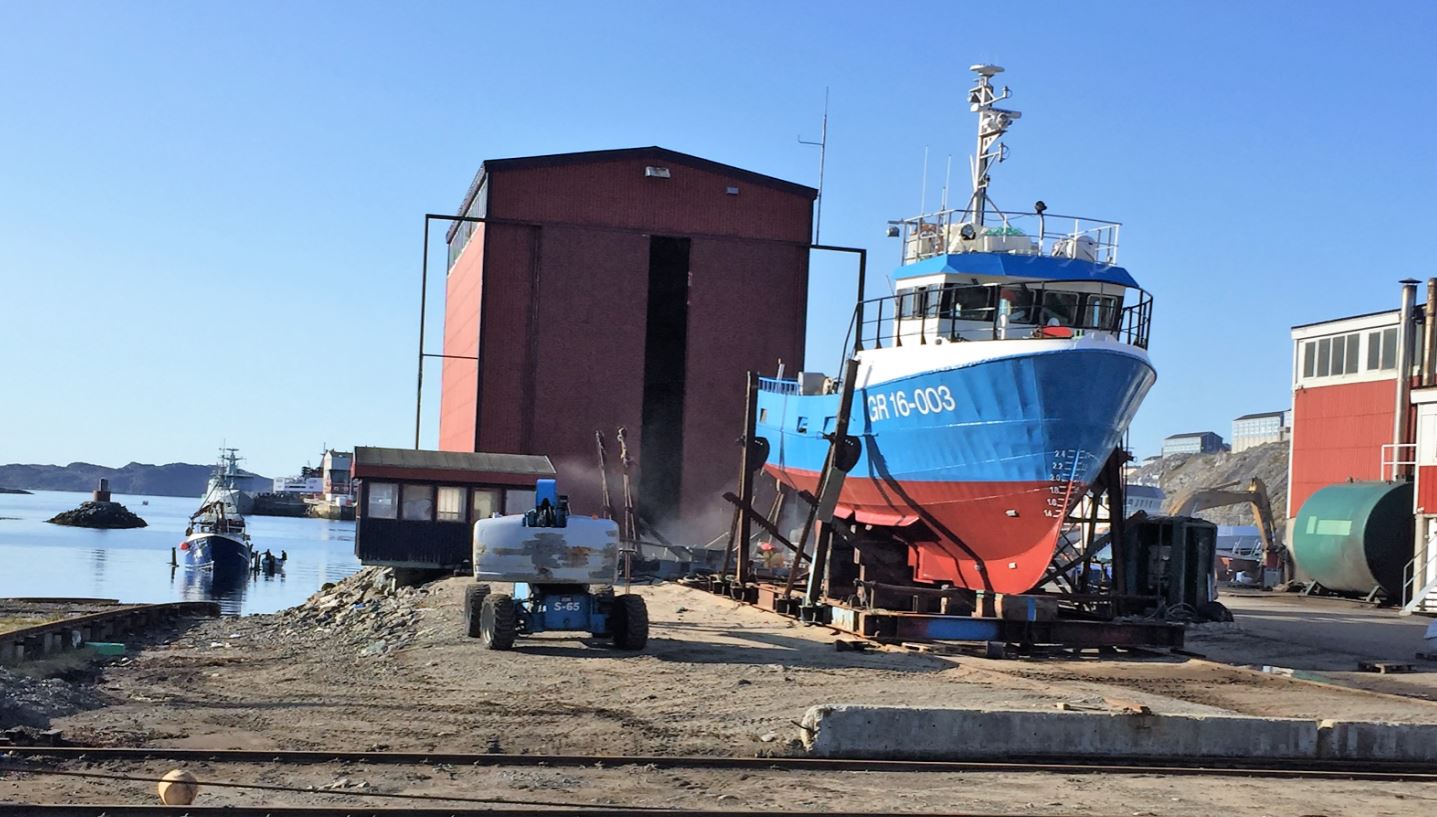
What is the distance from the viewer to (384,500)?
3512cm

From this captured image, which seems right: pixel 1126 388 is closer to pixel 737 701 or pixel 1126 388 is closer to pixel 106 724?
pixel 737 701

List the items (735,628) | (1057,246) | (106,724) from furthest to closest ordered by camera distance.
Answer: (1057,246) < (735,628) < (106,724)

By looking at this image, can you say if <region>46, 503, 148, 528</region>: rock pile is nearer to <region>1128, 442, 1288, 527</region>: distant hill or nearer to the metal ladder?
<region>1128, 442, 1288, 527</region>: distant hill

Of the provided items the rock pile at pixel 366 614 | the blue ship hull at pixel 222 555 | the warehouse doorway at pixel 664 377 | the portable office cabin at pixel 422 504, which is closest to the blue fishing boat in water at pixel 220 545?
the blue ship hull at pixel 222 555

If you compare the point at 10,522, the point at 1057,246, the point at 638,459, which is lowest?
the point at 10,522

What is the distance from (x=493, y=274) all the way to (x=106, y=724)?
29707 millimetres

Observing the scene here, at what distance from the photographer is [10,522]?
168375 mm

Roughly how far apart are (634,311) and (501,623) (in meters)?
24.3

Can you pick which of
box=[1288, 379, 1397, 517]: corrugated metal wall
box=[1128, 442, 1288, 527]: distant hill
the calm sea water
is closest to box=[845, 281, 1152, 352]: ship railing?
box=[1288, 379, 1397, 517]: corrugated metal wall

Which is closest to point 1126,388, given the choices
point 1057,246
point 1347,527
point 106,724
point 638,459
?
point 1057,246

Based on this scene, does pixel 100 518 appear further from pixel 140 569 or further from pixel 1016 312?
pixel 1016 312

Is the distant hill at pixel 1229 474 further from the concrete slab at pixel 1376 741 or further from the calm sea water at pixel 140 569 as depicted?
the concrete slab at pixel 1376 741

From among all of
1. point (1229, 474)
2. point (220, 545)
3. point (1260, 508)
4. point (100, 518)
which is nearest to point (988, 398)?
point (1260, 508)

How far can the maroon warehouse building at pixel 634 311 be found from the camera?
43562mm
